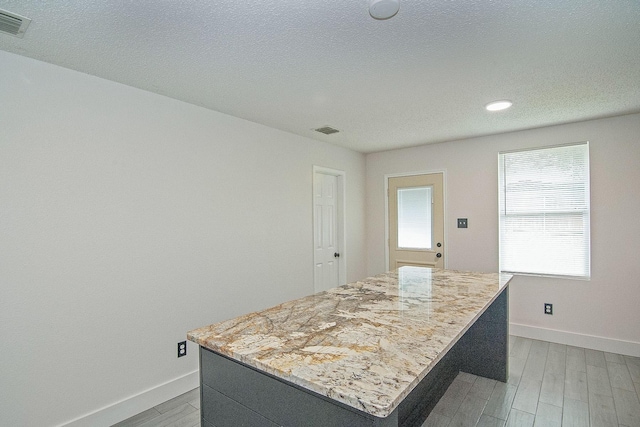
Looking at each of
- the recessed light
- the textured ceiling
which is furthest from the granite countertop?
the recessed light

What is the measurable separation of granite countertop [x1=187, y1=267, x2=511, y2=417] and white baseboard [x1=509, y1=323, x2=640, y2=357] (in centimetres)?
209

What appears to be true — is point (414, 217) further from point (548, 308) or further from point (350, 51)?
point (350, 51)

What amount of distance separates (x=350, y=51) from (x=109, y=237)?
2.00m

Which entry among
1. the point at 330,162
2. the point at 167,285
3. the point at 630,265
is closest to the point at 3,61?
the point at 167,285

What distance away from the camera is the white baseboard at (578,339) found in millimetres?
3286

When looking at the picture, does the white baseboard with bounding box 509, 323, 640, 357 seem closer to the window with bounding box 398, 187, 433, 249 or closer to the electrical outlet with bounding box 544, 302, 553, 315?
the electrical outlet with bounding box 544, 302, 553, 315

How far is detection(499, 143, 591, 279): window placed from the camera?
3.56 meters

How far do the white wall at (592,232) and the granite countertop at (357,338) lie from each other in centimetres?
203

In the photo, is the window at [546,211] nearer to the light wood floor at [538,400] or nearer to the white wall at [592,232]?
the white wall at [592,232]

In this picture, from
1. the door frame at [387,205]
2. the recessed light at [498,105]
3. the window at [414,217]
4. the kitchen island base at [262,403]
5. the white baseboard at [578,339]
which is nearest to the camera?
the kitchen island base at [262,403]

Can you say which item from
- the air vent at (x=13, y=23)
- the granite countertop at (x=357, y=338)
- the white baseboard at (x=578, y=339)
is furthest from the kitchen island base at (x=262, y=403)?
the white baseboard at (x=578, y=339)

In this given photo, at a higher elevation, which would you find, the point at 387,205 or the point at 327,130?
the point at 327,130

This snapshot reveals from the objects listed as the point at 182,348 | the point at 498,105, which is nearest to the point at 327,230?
the point at 182,348

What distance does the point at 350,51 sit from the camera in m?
1.95
